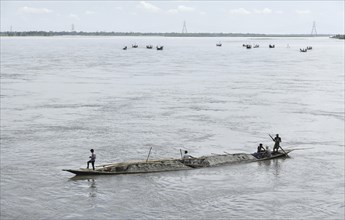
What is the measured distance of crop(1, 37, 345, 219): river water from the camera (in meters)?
21.0

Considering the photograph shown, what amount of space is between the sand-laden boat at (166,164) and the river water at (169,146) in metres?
0.39

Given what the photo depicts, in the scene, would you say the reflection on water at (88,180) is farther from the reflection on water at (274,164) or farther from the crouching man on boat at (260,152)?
the crouching man on boat at (260,152)

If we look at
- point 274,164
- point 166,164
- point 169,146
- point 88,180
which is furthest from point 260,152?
point 88,180

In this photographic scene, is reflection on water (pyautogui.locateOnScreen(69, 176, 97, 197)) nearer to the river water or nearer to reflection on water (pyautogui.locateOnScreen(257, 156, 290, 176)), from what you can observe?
the river water

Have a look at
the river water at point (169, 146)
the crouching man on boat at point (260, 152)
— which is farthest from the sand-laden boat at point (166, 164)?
the river water at point (169, 146)

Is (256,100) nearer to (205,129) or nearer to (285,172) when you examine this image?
(205,129)

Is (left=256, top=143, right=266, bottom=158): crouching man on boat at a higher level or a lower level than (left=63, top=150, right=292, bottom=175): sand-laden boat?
higher

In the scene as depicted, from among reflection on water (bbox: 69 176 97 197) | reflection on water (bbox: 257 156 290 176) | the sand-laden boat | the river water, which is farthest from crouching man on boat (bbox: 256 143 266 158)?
reflection on water (bbox: 69 176 97 197)

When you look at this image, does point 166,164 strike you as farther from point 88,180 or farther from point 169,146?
point 169,146

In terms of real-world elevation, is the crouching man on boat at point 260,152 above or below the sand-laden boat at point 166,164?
above

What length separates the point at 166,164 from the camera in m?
26.1

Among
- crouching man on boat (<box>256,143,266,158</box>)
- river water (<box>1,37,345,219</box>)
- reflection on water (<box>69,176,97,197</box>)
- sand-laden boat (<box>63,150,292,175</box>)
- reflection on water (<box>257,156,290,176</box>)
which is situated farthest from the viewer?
crouching man on boat (<box>256,143,266,158</box>)

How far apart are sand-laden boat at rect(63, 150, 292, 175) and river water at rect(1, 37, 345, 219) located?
15.5 inches

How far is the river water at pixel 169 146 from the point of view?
21.0 m
